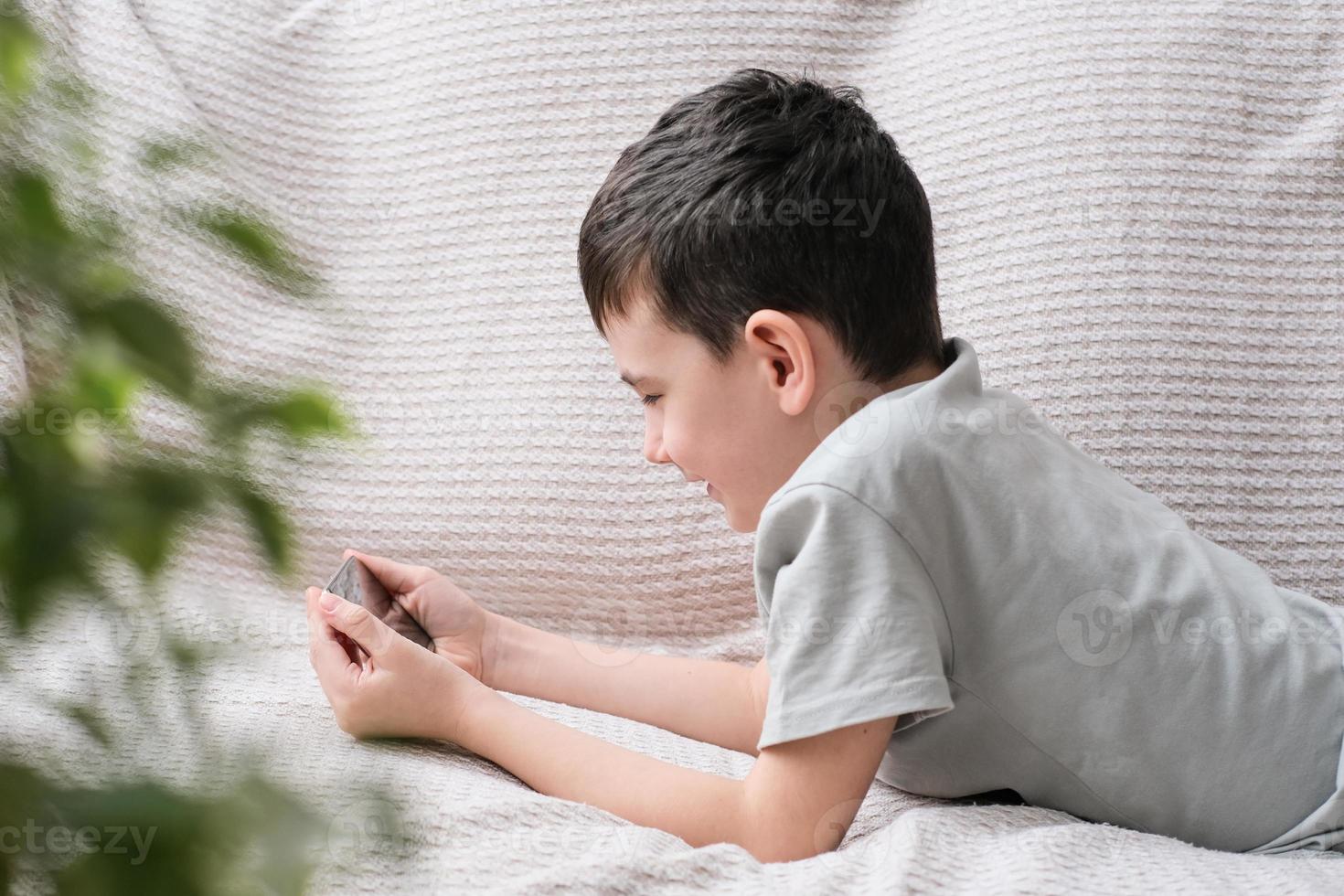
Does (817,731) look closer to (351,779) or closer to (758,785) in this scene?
(758,785)

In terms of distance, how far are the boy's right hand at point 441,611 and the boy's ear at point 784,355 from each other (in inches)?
14.4

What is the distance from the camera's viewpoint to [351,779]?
0.32m

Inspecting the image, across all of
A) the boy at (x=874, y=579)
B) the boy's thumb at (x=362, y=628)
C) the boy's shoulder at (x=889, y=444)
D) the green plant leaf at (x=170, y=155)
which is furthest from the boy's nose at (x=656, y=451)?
the green plant leaf at (x=170, y=155)

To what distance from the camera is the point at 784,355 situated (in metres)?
0.89

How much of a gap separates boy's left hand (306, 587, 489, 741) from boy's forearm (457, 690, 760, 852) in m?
0.02

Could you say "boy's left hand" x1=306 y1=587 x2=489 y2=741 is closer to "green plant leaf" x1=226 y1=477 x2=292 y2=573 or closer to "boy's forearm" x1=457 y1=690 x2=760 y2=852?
"boy's forearm" x1=457 y1=690 x2=760 y2=852

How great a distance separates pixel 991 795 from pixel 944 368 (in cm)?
31

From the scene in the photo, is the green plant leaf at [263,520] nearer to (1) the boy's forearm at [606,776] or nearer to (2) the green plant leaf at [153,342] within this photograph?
(2) the green plant leaf at [153,342]

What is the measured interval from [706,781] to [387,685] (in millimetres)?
234

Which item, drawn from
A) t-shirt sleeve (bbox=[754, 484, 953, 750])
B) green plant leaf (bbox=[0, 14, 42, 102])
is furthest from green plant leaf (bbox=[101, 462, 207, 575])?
t-shirt sleeve (bbox=[754, 484, 953, 750])

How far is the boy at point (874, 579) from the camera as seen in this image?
78 cm

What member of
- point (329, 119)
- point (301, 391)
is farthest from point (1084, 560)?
point (329, 119)

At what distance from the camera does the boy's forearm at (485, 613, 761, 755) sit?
1.06 metres

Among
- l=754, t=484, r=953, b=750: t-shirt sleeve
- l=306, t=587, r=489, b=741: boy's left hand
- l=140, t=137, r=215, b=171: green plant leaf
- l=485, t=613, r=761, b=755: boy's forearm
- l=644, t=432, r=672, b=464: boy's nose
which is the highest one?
l=140, t=137, r=215, b=171: green plant leaf
